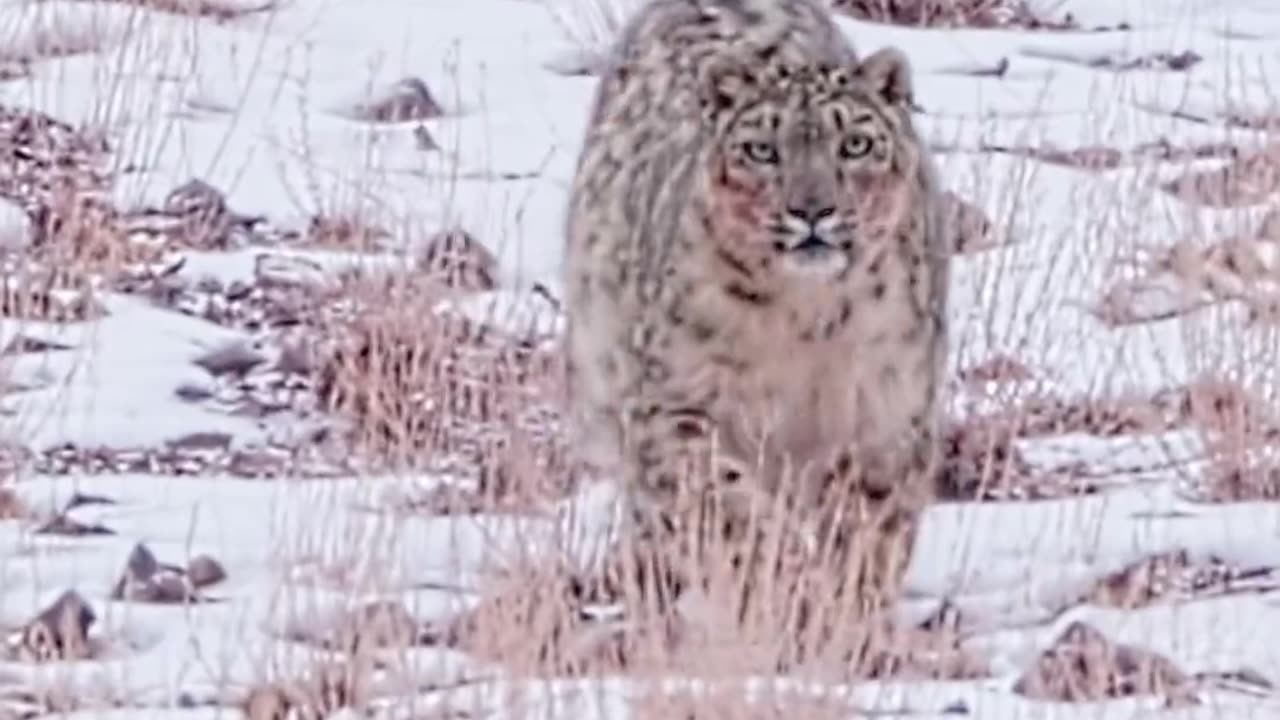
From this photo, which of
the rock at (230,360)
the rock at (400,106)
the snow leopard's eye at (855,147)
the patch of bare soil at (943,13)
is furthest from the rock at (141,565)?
the patch of bare soil at (943,13)

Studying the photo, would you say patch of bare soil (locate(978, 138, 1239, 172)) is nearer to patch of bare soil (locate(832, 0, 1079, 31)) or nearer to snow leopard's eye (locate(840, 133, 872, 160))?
patch of bare soil (locate(832, 0, 1079, 31))

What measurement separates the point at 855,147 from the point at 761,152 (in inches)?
6.6

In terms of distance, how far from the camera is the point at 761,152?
7184mm

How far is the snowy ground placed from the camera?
22.5ft

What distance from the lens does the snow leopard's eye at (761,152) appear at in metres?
7.16

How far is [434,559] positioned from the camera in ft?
24.5

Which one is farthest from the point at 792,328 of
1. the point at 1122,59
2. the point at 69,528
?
the point at 1122,59

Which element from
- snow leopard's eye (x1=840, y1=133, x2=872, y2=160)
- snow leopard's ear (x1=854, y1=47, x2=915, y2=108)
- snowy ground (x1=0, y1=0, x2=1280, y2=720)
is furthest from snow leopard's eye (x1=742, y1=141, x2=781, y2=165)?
snowy ground (x1=0, y1=0, x2=1280, y2=720)

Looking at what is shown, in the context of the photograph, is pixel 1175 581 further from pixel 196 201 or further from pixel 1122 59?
pixel 1122 59

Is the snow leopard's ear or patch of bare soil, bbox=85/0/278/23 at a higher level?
patch of bare soil, bbox=85/0/278/23

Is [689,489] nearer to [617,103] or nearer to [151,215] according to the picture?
[617,103]

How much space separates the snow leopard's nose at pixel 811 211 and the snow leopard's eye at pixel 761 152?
0.39 feet

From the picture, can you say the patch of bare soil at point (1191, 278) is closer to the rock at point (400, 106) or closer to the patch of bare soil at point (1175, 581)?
the patch of bare soil at point (1175, 581)

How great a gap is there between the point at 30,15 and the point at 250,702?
5.48m
